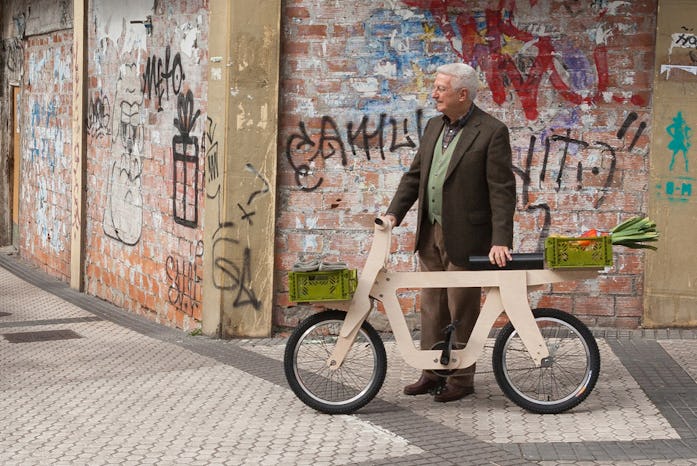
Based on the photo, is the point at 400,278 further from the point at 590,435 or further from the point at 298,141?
the point at 298,141

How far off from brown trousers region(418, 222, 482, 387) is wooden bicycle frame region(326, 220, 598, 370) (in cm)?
23

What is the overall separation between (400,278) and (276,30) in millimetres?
3337

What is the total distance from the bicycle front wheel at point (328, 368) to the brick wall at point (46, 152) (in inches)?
323

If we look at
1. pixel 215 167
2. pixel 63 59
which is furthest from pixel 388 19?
pixel 63 59

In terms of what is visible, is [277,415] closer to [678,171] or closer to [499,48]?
[499,48]

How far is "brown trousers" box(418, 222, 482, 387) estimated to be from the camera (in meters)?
8.20

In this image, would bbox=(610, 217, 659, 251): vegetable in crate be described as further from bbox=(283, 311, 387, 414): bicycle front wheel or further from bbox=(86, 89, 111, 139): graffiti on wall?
bbox=(86, 89, 111, 139): graffiti on wall

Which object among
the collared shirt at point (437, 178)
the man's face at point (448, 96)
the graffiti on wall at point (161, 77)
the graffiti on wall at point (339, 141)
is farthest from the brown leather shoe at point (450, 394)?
the graffiti on wall at point (161, 77)

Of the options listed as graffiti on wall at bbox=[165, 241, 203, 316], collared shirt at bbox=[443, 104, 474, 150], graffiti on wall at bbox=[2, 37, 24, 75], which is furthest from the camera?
graffiti on wall at bbox=[2, 37, 24, 75]

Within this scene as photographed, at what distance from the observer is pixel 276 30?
34.8 ft

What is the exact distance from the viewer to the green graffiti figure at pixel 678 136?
420 inches

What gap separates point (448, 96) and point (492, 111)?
107 inches

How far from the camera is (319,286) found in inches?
305

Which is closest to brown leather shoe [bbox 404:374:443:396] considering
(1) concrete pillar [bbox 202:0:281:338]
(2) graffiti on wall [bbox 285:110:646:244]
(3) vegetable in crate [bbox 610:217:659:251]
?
(3) vegetable in crate [bbox 610:217:659:251]
